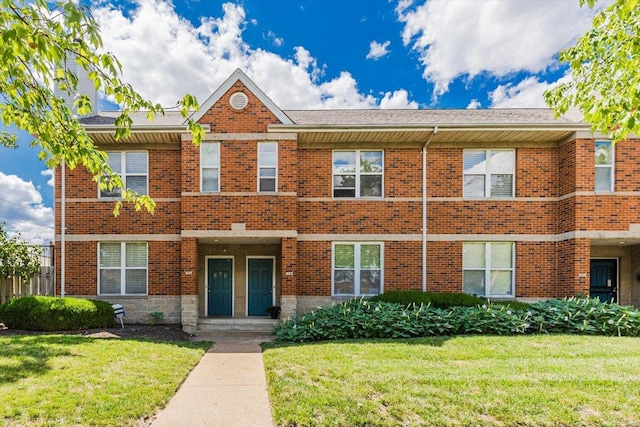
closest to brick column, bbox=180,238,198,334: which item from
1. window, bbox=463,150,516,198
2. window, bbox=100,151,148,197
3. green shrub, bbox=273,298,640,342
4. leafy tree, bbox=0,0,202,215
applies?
window, bbox=100,151,148,197

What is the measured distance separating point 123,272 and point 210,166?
175 inches

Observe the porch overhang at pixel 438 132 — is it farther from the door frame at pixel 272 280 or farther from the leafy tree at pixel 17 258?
the leafy tree at pixel 17 258

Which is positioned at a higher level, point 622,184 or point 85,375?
point 622,184

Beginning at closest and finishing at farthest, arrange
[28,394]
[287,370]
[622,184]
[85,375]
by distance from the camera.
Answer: [28,394]
[85,375]
[287,370]
[622,184]

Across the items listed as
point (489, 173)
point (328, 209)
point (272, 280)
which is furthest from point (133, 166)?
point (489, 173)

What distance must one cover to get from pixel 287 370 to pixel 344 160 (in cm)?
748

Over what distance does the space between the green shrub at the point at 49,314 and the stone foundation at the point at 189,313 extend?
7.42 feet

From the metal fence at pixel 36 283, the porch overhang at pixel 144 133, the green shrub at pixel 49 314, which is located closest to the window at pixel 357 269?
the porch overhang at pixel 144 133

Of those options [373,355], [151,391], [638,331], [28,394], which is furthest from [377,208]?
[28,394]

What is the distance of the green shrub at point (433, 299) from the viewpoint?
10742 millimetres

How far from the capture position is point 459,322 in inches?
382

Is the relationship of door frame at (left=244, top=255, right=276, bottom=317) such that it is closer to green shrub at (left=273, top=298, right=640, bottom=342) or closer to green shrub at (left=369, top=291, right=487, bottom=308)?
green shrub at (left=273, top=298, right=640, bottom=342)

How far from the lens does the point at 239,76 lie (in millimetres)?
11617

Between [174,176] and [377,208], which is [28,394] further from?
[377,208]
